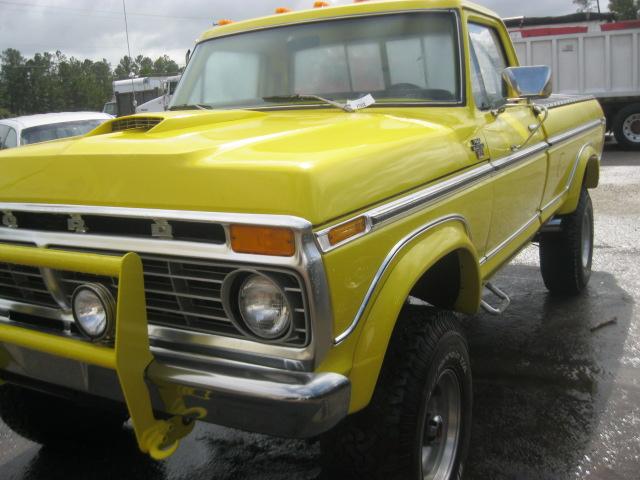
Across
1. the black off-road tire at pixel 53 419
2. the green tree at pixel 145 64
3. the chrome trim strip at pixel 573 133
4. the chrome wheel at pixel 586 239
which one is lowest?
the black off-road tire at pixel 53 419

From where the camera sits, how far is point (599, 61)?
1378 cm

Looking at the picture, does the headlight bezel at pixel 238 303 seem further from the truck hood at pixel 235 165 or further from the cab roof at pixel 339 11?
the cab roof at pixel 339 11

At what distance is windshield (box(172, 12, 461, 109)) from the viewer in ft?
10.4

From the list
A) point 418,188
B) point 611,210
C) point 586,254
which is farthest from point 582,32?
point 418,188

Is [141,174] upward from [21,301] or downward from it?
upward

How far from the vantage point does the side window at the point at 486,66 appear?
3.35 m

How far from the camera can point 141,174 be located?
6.70 feet

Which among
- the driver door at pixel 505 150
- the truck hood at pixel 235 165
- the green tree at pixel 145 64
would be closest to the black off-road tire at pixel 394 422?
the truck hood at pixel 235 165

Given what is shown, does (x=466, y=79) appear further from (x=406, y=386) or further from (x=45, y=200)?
(x=45, y=200)

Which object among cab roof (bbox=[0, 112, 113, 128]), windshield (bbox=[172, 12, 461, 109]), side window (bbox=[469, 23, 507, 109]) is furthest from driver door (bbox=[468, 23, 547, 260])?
cab roof (bbox=[0, 112, 113, 128])

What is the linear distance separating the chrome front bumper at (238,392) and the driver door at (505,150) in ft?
5.26

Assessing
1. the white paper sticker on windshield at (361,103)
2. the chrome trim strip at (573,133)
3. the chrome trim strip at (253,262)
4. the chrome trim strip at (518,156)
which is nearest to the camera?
the chrome trim strip at (253,262)

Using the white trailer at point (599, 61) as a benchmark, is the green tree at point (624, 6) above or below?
above

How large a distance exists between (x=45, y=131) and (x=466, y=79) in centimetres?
718
